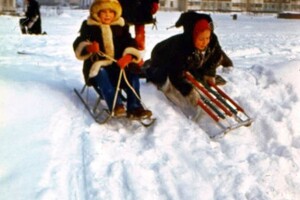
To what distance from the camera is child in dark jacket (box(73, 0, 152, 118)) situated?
429 cm

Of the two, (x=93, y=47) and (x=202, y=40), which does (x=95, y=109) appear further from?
(x=202, y=40)

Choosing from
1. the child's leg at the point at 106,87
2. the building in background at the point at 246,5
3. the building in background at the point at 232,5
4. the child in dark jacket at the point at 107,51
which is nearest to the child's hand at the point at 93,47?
the child in dark jacket at the point at 107,51

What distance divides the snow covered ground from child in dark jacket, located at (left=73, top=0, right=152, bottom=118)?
323mm

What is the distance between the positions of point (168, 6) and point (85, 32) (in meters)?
59.1

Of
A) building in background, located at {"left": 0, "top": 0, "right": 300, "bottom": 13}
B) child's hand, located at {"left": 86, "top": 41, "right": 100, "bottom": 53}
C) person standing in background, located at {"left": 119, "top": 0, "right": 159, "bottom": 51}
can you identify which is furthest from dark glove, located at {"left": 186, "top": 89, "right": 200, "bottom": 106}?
building in background, located at {"left": 0, "top": 0, "right": 300, "bottom": 13}

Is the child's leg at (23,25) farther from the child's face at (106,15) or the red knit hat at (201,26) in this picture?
the red knit hat at (201,26)

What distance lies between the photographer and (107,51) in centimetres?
451

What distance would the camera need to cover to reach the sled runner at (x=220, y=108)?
4273 millimetres

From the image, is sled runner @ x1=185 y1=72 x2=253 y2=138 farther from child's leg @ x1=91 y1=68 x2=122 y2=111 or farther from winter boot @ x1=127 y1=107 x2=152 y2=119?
child's leg @ x1=91 y1=68 x2=122 y2=111

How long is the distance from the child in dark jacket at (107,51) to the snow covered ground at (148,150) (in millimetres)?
323

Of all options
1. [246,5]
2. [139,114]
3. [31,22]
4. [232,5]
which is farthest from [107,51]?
[246,5]

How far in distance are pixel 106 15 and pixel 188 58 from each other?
93 cm

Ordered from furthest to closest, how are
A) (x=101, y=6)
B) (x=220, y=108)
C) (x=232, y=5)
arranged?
(x=232, y=5) < (x=220, y=108) < (x=101, y=6)

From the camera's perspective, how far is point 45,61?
7.61 m
